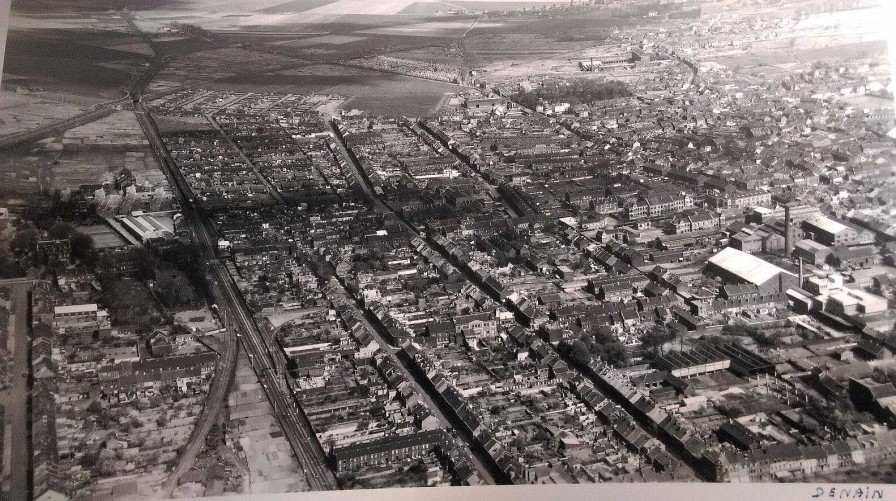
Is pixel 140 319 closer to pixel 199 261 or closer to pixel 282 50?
pixel 199 261

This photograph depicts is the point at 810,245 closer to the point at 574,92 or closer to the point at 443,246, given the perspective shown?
the point at 443,246

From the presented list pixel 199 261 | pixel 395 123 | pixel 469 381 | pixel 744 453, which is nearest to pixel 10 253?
pixel 199 261

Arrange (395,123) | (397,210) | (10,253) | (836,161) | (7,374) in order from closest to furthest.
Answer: (7,374) < (10,253) < (397,210) < (836,161) < (395,123)

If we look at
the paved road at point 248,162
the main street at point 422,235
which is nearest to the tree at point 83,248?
the paved road at point 248,162

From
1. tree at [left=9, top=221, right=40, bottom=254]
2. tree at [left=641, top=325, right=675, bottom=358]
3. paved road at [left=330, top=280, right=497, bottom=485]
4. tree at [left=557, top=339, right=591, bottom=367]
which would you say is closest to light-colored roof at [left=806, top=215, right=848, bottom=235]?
tree at [left=641, top=325, right=675, bottom=358]

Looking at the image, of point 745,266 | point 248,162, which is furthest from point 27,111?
point 745,266

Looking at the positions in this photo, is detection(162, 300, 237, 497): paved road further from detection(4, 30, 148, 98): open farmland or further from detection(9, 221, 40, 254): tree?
detection(4, 30, 148, 98): open farmland
